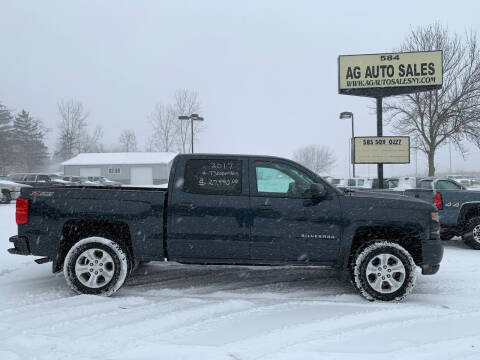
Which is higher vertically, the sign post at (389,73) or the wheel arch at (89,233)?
the sign post at (389,73)

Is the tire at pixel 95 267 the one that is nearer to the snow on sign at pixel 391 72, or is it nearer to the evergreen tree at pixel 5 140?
the snow on sign at pixel 391 72

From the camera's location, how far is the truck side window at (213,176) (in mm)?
5031

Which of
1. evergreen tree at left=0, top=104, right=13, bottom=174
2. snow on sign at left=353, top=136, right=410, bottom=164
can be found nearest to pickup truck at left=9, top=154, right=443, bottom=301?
snow on sign at left=353, top=136, right=410, bottom=164

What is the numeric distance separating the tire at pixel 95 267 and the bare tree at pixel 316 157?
81630 mm

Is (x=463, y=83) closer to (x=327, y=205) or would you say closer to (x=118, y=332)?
(x=327, y=205)

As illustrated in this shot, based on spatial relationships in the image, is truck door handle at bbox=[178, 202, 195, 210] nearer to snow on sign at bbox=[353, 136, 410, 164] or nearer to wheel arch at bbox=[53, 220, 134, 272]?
wheel arch at bbox=[53, 220, 134, 272]

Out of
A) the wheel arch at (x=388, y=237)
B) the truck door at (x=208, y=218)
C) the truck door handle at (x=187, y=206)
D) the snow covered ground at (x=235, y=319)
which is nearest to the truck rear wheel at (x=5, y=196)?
the snow covered ground at (x=235, y=319)

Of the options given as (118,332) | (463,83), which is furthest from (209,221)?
(463,83)

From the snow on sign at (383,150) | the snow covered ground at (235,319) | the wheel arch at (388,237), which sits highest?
the snow on sign at (383,150)

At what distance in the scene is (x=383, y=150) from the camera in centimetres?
1414

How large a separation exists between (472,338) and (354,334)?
1099mm

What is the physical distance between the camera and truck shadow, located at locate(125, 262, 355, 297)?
5383 millimetres

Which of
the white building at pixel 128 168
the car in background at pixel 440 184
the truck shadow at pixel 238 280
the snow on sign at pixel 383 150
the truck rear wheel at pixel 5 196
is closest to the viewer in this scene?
the truck shadow at pixel 238 280

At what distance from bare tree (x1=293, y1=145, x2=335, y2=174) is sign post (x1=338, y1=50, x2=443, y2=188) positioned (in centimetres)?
7147
